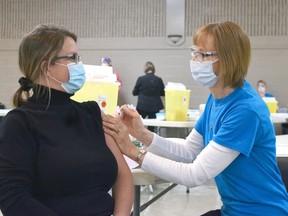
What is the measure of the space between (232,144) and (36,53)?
26.6 inches

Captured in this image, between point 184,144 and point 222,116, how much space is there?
0.37 meters

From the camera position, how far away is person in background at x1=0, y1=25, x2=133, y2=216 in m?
1.03

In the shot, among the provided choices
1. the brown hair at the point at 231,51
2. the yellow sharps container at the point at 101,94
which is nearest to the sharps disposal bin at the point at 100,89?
the yellow sharps container at the point at 101,94

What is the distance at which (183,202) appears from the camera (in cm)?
340

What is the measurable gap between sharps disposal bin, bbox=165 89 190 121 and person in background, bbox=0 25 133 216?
1.46m

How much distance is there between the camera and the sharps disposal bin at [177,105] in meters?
2.72

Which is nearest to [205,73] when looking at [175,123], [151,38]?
[175,123]

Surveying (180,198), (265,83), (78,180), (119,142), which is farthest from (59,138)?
(265,83)

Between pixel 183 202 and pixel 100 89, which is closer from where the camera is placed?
pixel 100 89

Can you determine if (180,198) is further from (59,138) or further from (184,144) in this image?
(59,138)

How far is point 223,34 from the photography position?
4.11 ft

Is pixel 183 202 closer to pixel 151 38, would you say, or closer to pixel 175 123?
pixel 175 123

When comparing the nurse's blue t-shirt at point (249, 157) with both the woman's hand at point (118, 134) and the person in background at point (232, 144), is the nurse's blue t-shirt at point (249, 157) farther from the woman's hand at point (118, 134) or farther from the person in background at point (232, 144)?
the woman's hand at point (118, 134)

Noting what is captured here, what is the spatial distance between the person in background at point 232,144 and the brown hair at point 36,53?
282 mm
